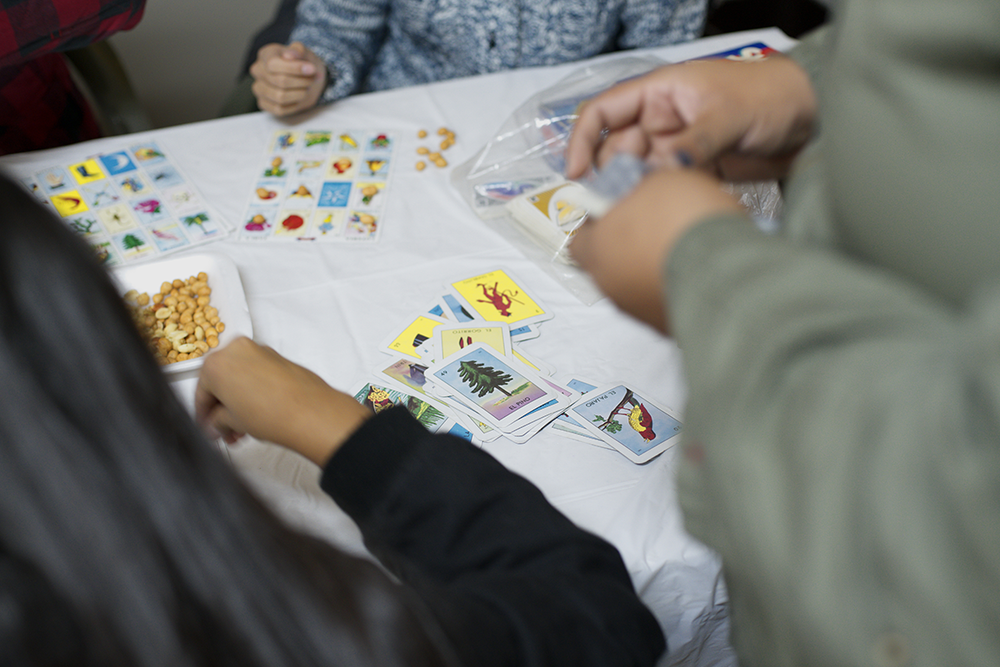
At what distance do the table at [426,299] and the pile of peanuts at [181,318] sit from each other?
0.16ft

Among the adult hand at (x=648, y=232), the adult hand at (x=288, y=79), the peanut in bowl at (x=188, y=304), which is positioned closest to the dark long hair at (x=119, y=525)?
the adult hand at (x=648, y=232)

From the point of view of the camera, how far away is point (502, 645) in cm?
45

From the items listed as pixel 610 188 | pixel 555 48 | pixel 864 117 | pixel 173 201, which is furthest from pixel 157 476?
pixel 555 48

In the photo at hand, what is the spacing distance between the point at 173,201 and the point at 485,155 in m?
0.55

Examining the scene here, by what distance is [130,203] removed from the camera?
1145mm

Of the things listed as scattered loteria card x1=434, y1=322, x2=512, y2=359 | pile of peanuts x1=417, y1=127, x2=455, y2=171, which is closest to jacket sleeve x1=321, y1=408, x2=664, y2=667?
scattered loteria card x1=434, y1=322, x2=512, y2=359

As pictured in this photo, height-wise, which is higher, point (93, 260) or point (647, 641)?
point (93, 260)

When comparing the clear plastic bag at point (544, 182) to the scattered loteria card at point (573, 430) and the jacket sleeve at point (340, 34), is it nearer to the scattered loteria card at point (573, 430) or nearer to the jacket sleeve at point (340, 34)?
the scattered loteria card at point (573, 430)

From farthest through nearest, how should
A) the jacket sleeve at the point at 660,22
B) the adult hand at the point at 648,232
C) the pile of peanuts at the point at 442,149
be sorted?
1. the jacket sleeve at the point at 660,22
2. the pile of peanuts at the point at 442,149
3. the adult hand at the point at 648,232

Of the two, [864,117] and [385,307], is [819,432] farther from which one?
[385,307]

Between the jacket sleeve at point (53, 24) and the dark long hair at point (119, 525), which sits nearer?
the dark long hair at point (119, 525)

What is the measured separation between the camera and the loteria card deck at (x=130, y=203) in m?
1.08

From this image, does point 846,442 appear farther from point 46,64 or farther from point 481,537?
point 46,64

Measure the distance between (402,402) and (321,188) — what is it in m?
0.53
